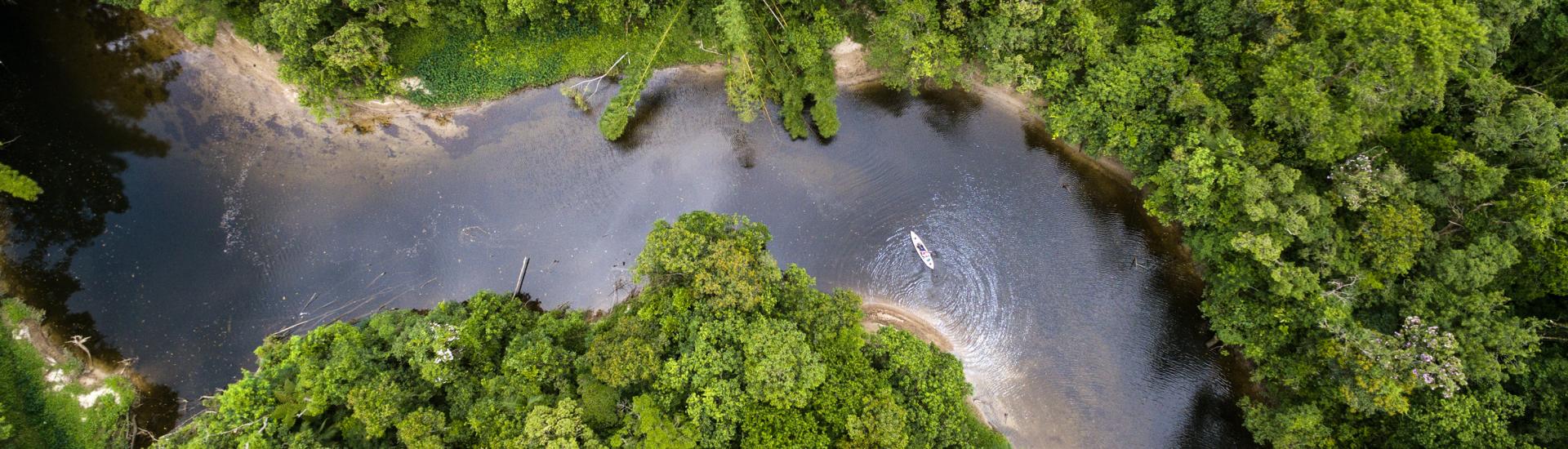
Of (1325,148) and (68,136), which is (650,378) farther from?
(68,136)

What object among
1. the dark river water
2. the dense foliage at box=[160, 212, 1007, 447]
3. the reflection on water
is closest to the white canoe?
the dark river water

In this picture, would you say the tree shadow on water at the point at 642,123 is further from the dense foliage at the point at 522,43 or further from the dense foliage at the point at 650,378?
the dense foliage at the point at 650,378

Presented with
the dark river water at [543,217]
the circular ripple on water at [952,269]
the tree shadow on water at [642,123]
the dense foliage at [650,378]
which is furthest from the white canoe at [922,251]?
the tree shadow on water at [642,123]

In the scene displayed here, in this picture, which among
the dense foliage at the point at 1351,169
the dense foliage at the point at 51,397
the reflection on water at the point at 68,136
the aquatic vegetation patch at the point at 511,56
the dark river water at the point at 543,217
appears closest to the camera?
the dense foliage at the point at 1351,169

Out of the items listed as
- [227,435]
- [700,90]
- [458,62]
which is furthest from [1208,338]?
[227,435]

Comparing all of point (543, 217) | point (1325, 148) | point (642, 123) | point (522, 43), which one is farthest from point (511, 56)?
point (1325, 148)

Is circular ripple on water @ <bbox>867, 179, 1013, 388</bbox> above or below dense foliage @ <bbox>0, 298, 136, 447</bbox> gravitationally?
below

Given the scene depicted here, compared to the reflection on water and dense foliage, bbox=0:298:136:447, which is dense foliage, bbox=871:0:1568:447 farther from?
dense foliage, bbox=0:298:136:447
